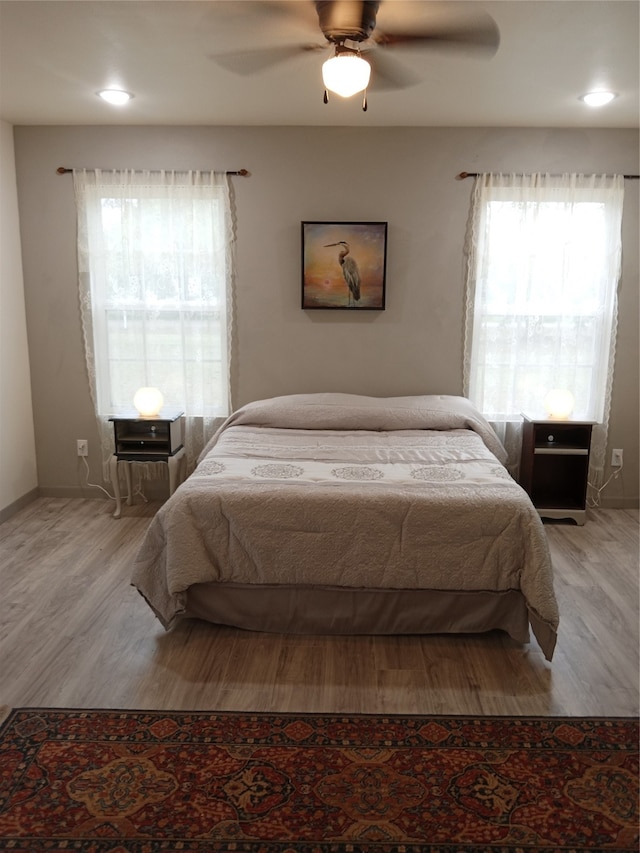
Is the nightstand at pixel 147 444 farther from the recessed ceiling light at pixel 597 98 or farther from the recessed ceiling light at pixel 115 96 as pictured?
the recessed ceiling light at pixel 597 98

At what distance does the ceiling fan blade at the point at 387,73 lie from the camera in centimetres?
279

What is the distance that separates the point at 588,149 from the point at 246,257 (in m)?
2.27

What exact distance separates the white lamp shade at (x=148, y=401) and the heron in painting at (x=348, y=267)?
143 cm

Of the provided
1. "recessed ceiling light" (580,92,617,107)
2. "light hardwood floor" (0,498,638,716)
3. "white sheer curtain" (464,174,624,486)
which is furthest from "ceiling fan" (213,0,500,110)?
"light hardwood floor" (0,498,638,716)

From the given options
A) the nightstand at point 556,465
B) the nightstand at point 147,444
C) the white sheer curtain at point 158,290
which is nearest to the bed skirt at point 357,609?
the nightstand at point 147,444

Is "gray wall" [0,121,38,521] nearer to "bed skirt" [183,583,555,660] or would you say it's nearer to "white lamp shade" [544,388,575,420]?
"bed skirt" [183,583,555,660]

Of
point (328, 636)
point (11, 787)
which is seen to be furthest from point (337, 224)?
point (11, 787)

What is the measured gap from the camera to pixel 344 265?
4.25m

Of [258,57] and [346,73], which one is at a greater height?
[258,57]

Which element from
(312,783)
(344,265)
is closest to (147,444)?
(344,265)

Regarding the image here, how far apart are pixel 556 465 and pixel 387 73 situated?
263cm

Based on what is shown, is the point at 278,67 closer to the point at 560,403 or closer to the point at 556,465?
the point at 560,403

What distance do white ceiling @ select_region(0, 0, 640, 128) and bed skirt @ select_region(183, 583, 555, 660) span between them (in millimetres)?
2214

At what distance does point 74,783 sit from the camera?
6.38 feet
